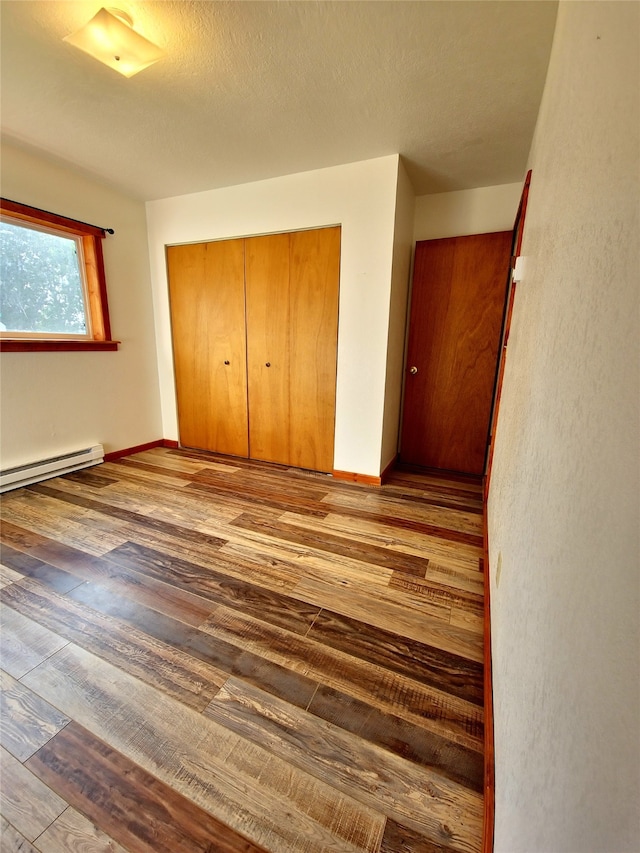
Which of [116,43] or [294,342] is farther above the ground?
[116,43]

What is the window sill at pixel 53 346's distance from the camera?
2.41 metres

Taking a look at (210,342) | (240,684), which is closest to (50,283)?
(210,342)

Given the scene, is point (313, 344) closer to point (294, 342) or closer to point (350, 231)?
point (294, 342)

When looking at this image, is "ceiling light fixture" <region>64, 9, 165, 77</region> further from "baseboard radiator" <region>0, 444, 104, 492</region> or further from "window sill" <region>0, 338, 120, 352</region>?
"baseboard radiator" <region>0, 444, 104, 492</region>

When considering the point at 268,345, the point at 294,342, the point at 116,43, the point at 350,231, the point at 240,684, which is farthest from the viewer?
the point at 268,345

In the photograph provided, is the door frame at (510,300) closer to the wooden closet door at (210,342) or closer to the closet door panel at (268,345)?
the closet door panel at (268,345)

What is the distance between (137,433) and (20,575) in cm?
200

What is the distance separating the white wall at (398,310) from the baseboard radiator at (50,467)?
263cm

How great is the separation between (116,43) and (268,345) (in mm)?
1876

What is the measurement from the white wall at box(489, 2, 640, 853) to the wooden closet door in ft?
8.71

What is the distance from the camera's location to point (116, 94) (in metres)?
1.81

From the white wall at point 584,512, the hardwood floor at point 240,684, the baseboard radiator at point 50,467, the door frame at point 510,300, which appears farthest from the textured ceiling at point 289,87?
the hardwood floor at point 240,684

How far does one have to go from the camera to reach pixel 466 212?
279 cm

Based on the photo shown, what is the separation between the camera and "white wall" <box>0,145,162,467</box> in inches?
98.3
